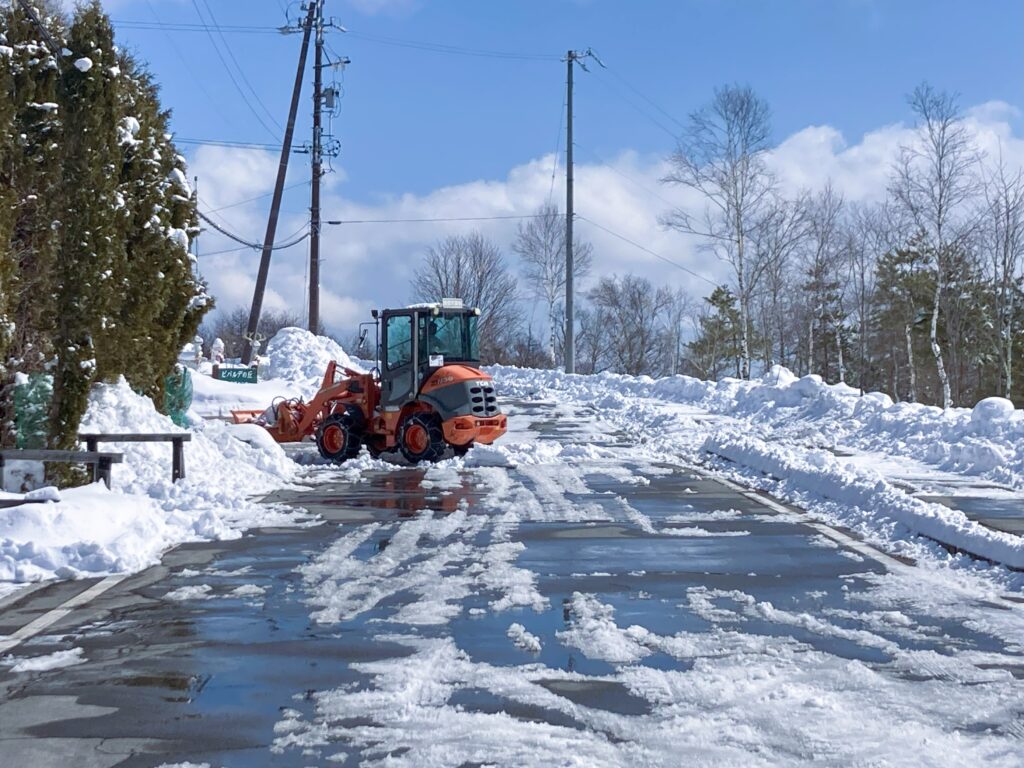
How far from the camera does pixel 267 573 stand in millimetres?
Result: 9766

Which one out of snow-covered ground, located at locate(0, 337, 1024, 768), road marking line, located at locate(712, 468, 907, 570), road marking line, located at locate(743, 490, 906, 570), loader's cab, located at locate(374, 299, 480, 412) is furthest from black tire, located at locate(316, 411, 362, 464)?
road marking line, located at locate(743, 490, 906, 570)

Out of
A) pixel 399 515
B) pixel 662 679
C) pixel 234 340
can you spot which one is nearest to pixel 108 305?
pixel 399 515

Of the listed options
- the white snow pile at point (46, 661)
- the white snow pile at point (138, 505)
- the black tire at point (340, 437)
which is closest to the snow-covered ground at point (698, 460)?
the white snow pile at point (138, 505)

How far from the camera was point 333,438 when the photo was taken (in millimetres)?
22172

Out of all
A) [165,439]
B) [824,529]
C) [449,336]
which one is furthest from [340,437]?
[824,529]

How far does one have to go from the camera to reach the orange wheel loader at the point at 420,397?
846 inches

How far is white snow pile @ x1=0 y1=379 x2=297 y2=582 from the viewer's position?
1003 centimetres

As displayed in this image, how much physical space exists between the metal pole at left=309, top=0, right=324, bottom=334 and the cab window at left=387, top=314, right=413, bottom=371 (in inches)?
793

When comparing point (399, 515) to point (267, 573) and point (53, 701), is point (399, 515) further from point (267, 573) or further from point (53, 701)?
point (53, 701)

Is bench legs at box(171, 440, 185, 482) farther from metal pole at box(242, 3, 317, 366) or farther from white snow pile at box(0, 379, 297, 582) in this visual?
metal pole at box(242, 3, 317, 366)

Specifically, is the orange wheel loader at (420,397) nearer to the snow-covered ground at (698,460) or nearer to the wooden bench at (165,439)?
the snow-covered ground at (698,460)

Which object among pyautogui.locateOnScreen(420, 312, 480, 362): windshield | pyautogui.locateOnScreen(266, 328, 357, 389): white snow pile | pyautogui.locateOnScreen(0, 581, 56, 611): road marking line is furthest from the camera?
pyautogui.locateOnScreen(266, 328, 357, 389): white snow pile

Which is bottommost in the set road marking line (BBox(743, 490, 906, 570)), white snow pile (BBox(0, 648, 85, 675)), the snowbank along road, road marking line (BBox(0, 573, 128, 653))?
road marking line (BBox(0, 573, 128, 653))

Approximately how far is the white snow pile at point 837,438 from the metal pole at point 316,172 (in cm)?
965
